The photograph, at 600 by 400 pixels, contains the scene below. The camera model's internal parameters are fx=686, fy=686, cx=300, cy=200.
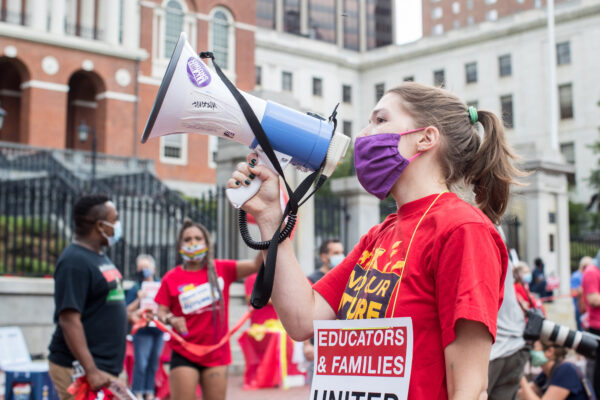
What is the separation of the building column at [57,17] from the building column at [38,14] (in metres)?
0.42

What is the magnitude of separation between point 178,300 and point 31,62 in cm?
3203

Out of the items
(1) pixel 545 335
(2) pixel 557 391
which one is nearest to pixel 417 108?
(1) pixel 545 335

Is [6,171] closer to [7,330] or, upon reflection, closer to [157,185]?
[157,185]

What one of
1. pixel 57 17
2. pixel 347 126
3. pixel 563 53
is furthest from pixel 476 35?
pixel 57 17

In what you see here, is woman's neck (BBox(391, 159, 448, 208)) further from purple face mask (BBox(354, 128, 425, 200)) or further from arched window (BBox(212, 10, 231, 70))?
arched window (BBox(212, 10, 231, 70))

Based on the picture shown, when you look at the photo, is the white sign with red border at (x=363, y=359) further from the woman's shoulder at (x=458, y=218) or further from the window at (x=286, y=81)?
the window at (x=286, y=81)

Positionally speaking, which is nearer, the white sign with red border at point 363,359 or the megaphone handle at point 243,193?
the white sign with red border at point 363,359

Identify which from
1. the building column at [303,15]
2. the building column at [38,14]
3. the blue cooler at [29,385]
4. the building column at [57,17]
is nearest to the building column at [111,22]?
the building column at [57,17]

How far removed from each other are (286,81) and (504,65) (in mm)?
16666

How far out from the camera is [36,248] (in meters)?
14.8

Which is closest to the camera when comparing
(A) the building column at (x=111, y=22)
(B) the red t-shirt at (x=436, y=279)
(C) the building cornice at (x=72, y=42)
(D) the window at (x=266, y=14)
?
(B) the red t-shirt at (x=436, y=279)

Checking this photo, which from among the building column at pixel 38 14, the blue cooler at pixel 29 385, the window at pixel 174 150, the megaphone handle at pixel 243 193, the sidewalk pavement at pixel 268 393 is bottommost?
the sidewalk pavement at pixel 268 393

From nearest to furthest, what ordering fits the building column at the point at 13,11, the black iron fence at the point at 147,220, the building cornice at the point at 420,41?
the black iron fence at the point at 147,220 → the building column at the point at 13,11 → the building cornice at the point at 420,41

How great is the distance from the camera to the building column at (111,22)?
36500 mm
